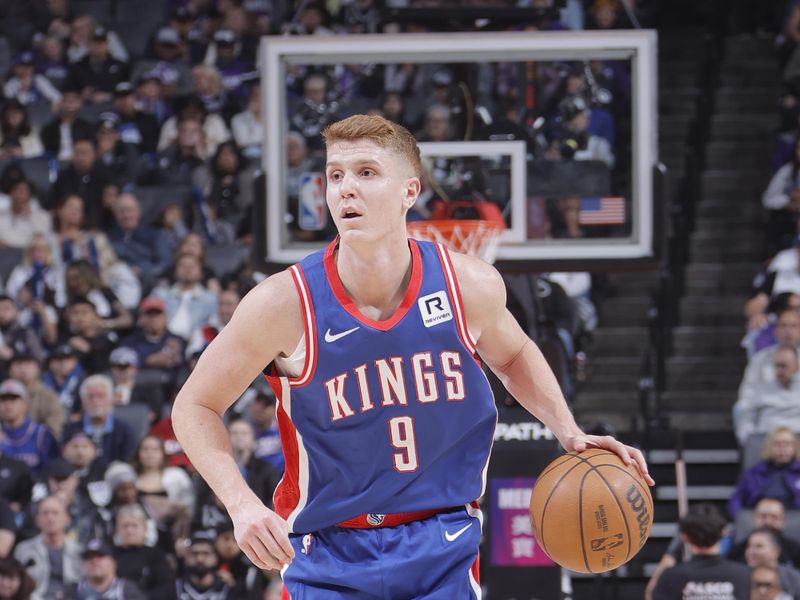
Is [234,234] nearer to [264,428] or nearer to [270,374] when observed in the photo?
[264,428]

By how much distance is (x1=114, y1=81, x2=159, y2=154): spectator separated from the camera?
12.8 meters

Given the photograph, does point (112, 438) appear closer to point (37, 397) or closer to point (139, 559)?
point (37, 397)

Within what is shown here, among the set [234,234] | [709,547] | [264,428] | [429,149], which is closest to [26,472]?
[264,428]

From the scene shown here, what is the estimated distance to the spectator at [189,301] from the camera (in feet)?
36.1

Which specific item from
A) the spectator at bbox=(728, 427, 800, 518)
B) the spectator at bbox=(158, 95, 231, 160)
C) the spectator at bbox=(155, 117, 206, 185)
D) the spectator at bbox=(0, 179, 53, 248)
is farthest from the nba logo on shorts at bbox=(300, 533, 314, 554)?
the spectator at bbox=(158, 95, 231, 160)

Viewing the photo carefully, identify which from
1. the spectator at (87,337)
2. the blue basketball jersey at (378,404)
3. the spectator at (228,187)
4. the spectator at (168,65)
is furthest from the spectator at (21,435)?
the blue basketball jersey at (378,404)

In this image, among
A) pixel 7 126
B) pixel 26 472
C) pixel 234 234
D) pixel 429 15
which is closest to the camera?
pixel 429 15

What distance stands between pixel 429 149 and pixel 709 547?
2545 millimetres

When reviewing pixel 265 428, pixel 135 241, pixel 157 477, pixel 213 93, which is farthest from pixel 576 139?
pixel 213 93

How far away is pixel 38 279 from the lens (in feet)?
37.4

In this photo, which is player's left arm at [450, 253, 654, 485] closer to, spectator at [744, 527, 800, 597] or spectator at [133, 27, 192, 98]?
spectator at [744, 527, 800, 597]

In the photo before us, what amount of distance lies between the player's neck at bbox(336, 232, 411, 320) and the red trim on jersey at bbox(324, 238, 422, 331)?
27 millimetres

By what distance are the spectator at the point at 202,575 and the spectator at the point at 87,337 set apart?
2.25 meters

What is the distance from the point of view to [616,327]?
1205 cm
